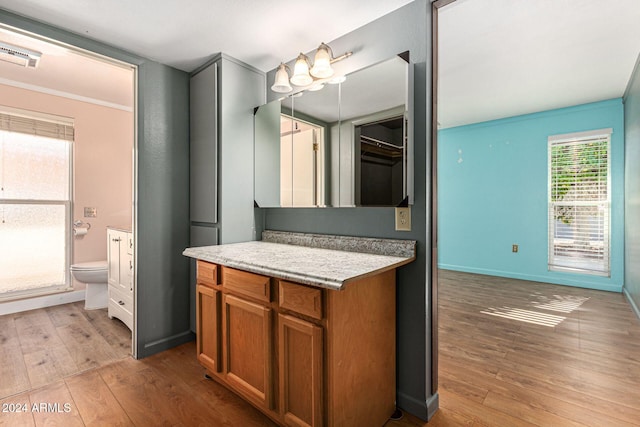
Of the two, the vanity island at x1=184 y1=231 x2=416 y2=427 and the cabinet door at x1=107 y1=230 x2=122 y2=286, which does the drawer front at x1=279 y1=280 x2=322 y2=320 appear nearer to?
the vanity island at x1=184 y1=231 x2=416 y2=427

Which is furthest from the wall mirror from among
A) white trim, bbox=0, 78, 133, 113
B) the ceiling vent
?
white trim, bbox=0, 78, 133, 113

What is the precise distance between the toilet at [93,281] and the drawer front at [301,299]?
272 centimetres

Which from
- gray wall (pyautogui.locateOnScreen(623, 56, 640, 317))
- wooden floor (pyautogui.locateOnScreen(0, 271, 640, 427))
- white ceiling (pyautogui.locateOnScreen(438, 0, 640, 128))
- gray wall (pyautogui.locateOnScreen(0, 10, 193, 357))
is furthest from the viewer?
gray wall (pyautogui.locateOnScreen(623, 56, 640, 317))

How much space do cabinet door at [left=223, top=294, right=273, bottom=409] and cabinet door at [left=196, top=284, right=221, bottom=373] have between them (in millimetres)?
80

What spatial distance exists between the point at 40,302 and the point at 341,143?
3689 mm

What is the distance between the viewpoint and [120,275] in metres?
2.78

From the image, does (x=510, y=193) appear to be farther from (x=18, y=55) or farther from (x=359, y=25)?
(x=18, y=55)

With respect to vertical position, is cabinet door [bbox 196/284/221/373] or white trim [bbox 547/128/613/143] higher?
white trim [bbox 547/128/613/143]

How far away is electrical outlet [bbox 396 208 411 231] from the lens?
5.47 ft

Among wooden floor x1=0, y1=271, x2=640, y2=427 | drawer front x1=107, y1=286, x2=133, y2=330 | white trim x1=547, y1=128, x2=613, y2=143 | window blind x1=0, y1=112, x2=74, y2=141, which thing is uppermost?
white trim x1=547, y1=128, x2=613, y2=143

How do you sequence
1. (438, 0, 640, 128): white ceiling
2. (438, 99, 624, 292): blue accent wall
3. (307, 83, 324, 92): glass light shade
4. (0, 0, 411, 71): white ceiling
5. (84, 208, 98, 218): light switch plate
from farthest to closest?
(438, 99, 624, 292): blue accent wall < (84, 208, 98, 218): light switch plate < (438, 0, 640, 128): white ceiling < (307, 83, 324, 92): glass light shade < (0, 0, 411, 71): white ceiling

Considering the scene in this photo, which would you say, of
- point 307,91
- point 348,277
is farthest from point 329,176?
point 348,277

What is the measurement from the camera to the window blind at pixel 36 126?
3098 millimetres

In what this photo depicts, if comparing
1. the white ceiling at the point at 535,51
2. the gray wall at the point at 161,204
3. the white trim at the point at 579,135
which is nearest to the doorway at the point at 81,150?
the gray wall at the point at 161,204
